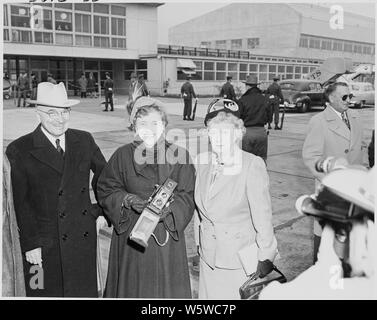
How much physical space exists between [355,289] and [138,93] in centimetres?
143

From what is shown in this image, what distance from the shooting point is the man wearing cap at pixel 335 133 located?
2074 millimetres

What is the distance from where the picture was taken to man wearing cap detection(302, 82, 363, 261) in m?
2.07

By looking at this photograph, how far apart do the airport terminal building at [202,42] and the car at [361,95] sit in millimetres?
158

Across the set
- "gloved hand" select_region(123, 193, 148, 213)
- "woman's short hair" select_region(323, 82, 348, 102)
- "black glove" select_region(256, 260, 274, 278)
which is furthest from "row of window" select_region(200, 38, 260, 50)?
"black glove" select_region(256, 260, 274, 278)

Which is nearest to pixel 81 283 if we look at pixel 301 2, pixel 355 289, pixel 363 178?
pixel 355 289

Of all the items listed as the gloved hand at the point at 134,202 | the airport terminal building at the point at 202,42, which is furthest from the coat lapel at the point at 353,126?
the gloved hand at the point at 134,202

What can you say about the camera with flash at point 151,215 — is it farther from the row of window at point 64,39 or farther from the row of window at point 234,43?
the row of window at point 234,43

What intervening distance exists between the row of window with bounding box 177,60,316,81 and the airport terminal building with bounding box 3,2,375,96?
2 cm

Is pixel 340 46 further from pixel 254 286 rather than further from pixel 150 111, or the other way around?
pixel 254 286

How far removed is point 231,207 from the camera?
1919mm

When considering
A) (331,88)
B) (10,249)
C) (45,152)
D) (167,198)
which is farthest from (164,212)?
(331,88)

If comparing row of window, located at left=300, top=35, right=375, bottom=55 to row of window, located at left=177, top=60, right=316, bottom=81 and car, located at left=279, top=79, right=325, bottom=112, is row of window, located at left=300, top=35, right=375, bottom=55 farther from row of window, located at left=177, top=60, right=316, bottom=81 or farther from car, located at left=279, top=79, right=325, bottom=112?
car, located at left=279, top=79, right=325, bottom=112

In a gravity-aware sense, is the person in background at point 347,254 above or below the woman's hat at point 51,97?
below

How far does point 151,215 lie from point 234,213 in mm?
408
